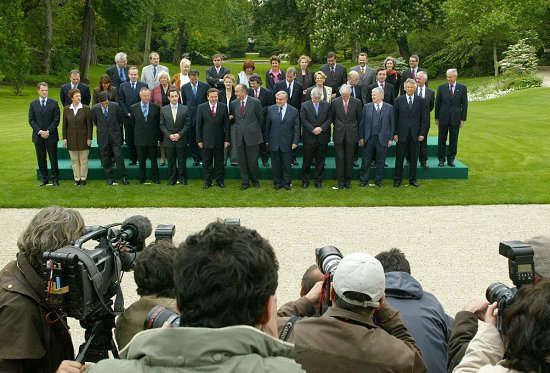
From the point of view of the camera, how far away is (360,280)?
143 inches

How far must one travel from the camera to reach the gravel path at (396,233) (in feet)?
30.8

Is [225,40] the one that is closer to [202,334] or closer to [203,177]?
[203,177]

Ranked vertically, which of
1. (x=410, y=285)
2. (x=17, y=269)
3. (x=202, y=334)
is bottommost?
(x=410, y=285)

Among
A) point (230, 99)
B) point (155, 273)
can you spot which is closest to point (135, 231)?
point (155, 273)

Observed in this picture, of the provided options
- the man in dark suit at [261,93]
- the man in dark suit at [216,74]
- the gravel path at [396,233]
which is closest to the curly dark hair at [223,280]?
the gravel path at [396,233]

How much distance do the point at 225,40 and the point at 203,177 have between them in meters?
49.2

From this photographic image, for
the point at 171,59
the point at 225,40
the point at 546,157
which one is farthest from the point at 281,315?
the point at 225,40

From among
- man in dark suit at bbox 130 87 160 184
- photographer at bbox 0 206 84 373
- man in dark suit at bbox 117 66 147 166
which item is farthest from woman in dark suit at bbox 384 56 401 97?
photographer at bbox 0 206 84 373

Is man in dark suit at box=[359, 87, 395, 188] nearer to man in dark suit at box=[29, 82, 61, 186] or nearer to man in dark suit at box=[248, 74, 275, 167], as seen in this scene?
man in dark suit at box=[248, 74, 275, 167]

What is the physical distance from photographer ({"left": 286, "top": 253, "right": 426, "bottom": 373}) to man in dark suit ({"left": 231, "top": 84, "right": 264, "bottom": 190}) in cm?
1093

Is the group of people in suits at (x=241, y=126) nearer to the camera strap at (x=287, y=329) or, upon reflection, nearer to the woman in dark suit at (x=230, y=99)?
the woman in dark suit at (x=230, y=99)

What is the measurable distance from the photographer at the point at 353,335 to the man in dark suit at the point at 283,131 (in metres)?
10.8

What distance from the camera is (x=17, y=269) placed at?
399 centimetres

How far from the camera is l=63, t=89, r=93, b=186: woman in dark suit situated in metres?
14.8
